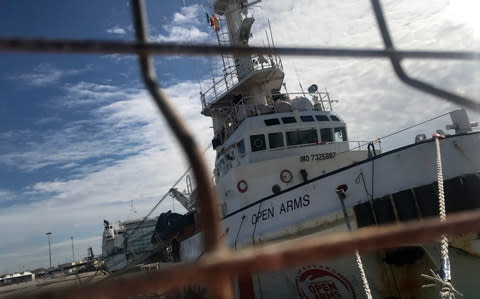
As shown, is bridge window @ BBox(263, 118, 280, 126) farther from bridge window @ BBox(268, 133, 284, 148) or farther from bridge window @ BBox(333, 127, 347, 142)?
bridge window @ BBox(333, 127, 347, 142)

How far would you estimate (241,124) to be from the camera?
1126 centimetres

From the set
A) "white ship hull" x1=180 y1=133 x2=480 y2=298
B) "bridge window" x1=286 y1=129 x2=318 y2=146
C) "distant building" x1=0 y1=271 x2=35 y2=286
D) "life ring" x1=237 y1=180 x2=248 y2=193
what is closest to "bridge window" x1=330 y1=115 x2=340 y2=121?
"bridge window" x1=286 y1=129 x2=318 y2=146

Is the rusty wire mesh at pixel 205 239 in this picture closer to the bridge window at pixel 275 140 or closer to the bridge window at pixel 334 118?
the bridge window at pixel 275 140

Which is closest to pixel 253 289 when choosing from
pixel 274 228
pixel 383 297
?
pixel 274 228

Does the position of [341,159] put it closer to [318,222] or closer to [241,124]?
[241,124]

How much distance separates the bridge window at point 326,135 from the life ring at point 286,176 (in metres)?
1.97

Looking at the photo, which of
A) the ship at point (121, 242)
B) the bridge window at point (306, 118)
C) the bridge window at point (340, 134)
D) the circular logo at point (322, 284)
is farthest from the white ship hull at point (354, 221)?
the ship at point (121, 242)

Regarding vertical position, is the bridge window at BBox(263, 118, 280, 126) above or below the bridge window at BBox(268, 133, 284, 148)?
above

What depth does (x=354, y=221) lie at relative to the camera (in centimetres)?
655

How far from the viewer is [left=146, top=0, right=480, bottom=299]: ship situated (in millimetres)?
5777

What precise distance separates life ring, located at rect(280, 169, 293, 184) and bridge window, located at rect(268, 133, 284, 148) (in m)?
1.02

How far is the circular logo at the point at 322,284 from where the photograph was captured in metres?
6.61

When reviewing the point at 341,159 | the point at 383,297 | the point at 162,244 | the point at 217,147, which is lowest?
the point at 383,297

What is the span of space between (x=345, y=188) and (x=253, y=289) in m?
3.22
